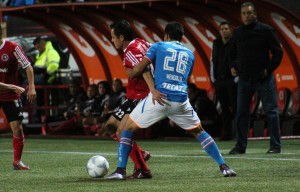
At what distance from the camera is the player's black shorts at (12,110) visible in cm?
1267

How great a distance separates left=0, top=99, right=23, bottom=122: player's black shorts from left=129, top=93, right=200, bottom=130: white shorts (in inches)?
101

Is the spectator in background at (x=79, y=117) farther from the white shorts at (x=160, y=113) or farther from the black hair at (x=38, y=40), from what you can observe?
the white shorts at (x=160, y=113)

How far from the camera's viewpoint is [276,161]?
42.4ft

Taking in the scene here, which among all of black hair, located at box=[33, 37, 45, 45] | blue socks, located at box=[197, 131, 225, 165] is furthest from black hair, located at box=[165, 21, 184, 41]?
black hair, located at box=[33, 37, 45, 45]

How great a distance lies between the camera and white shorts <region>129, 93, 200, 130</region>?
34.3 feet

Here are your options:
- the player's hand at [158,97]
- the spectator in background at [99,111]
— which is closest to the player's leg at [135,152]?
the player's hand at [158,97]

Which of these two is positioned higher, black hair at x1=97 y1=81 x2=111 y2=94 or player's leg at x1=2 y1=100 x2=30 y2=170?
player's leg at x1=2 y1=100 x2=30 y2=170

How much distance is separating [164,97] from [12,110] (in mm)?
2968

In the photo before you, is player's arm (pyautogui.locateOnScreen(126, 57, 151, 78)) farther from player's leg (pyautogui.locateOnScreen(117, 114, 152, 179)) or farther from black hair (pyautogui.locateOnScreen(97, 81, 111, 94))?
black hair (pyautogui.locateOnScreen(97, 81, 111, 94))

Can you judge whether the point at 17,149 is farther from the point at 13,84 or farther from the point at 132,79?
the point at 132,79

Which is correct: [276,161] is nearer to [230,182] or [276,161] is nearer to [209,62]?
[230,182]

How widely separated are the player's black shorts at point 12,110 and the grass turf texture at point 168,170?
0.67 meters

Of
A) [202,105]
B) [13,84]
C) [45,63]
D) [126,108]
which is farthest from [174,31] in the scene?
[45,63]

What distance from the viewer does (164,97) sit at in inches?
411
